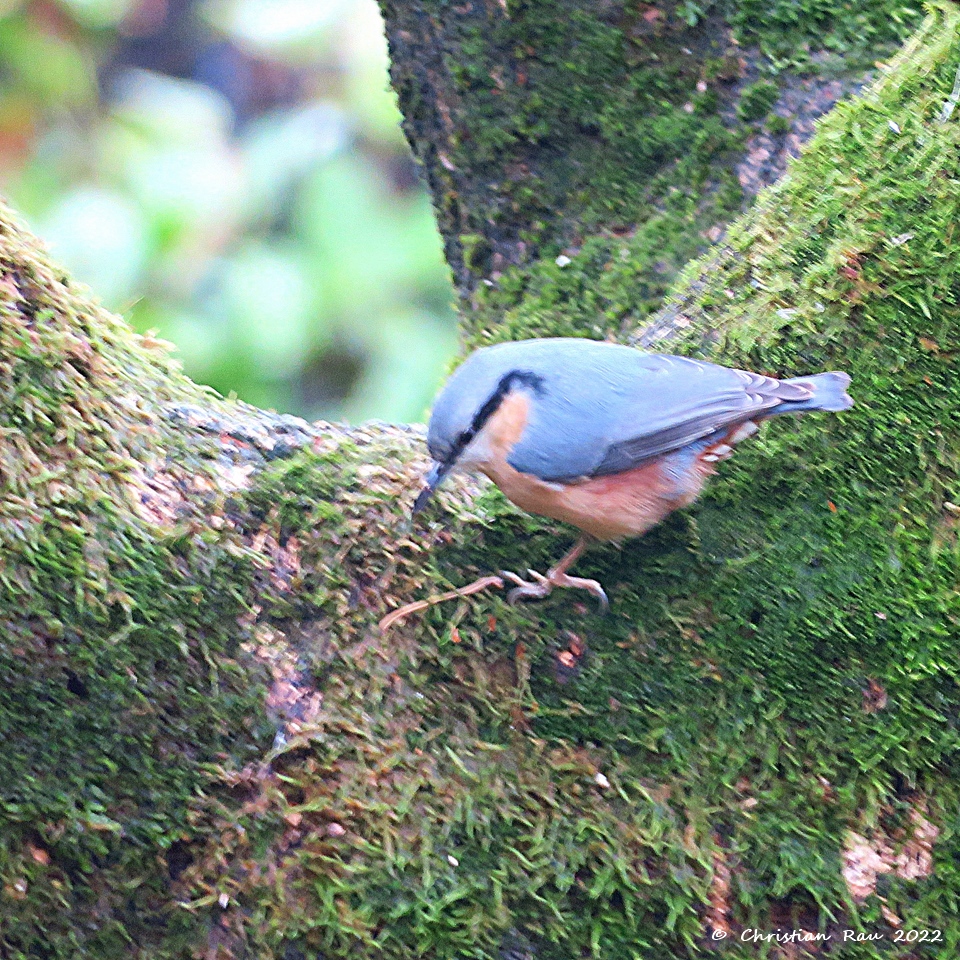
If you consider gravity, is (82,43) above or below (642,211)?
above

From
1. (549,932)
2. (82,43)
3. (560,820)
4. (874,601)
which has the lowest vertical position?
(549,932)

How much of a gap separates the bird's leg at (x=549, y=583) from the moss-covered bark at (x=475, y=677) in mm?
38

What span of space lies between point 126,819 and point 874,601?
141 centimetres

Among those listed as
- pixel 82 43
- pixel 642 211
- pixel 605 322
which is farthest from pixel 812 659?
pixel 82 43

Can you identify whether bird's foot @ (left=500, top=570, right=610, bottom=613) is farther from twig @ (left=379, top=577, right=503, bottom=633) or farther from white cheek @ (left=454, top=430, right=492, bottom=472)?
white cheek @ (left=454, top=430, right=492, bottom=472)

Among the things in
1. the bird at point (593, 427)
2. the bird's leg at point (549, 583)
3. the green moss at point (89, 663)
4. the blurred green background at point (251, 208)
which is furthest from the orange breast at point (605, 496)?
the blurred green background at point (251, 208)

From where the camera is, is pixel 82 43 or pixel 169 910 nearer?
pixel 169 910

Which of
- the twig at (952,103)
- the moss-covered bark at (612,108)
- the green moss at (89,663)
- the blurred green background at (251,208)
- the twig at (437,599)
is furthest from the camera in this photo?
the blurred green background at (251,208)

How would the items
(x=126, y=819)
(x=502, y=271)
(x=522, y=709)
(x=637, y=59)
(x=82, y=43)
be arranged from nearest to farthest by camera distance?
(x=126, y=819) → (x=522, y=709) → (x=637, y=59) → (x=502, y=271) → (x=82, y=43)

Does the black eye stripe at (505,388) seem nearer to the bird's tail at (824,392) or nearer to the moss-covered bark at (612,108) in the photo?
the bird's tail at (824,392)

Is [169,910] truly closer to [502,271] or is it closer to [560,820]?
[560,820]

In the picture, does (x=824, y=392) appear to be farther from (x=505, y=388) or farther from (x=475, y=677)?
(x=475, y=677)

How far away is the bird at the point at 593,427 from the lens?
2.09 metres

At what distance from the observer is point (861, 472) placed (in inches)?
77.5
